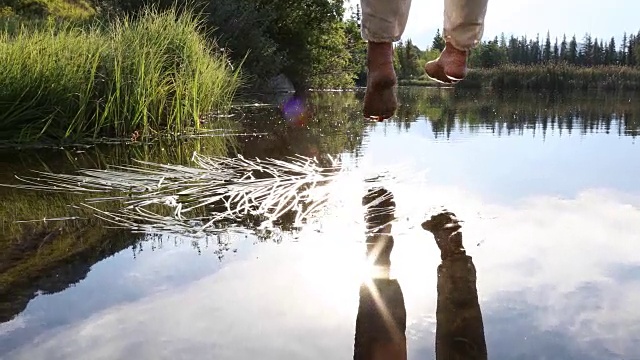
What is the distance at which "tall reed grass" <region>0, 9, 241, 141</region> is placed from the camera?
9.47 ft

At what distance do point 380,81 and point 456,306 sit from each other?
30.1 inches

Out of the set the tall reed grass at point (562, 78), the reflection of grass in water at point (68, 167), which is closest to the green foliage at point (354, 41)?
the tall reed grass at point (562, 78)

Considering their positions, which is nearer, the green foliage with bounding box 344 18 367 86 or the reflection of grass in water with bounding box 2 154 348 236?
the reflection of grass in water with bounding box 2 154 348 236

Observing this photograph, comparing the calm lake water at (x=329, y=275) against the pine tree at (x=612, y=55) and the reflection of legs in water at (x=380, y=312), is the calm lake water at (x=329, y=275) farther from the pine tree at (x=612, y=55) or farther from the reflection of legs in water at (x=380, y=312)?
the pine tree at (x=612, y=55)

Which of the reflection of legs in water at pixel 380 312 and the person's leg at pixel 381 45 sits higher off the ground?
the person's leg at pixel 381 45

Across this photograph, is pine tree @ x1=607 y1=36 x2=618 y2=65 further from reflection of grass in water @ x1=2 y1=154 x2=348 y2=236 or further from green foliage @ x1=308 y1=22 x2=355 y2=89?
reflection of grass in water @ x1=2 y1=154 x2=348 y2=236

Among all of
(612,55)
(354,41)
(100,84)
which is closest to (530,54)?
(612,55)

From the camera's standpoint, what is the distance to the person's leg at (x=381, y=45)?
1.48 meters

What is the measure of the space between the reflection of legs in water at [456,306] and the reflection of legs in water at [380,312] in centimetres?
5

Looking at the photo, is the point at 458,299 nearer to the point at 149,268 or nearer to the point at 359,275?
the point at 359,275

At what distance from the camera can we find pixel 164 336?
854 mm

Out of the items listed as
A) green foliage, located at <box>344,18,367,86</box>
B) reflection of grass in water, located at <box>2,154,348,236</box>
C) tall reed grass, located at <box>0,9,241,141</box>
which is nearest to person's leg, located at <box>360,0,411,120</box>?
reflection of grass in water, located at <box>2,154,348,236</box>

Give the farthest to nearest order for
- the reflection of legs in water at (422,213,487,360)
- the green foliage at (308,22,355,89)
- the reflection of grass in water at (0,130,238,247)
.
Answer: the green foliage at (308,22,355,89) → the reflection of grass in water at (0,130,238,247) → the reflection of legs in water at (422,213,487,360)

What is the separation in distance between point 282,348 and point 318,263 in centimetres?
37
